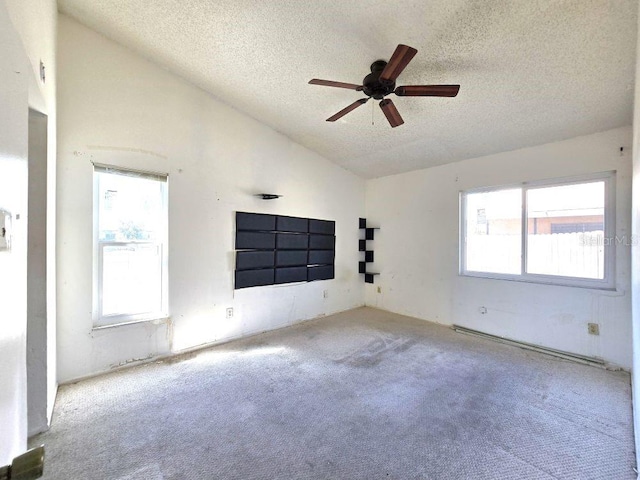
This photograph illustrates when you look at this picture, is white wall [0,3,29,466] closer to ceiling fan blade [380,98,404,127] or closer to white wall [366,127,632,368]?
ceiling fan blade [380,98,404,127]

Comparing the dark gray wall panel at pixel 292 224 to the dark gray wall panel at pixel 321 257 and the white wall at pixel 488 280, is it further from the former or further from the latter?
the white wall at pixel 488 280

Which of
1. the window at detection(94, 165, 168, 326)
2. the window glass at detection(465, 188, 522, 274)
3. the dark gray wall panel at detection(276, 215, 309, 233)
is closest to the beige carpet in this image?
the window at detection(94, 165, 168, 326)

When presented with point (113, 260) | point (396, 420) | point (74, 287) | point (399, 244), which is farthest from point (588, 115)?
point (74, 287)

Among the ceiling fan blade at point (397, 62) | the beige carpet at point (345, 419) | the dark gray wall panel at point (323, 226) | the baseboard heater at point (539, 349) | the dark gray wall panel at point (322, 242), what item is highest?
the ceiling fan blade at point (397, 62)

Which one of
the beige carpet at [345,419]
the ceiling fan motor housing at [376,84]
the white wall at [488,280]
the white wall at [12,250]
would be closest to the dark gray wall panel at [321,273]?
the white wall at [488,280]

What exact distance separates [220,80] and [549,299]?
437 centimetres

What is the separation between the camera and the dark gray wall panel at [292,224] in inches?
150

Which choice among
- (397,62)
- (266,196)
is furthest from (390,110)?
(266,196)

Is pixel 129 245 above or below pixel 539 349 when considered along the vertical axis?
above

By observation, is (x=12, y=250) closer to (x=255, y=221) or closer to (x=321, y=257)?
(x=255, y=221)

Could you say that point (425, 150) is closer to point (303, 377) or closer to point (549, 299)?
point (549, 299)

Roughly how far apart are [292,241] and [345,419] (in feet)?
8.08

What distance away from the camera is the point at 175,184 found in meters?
2.93

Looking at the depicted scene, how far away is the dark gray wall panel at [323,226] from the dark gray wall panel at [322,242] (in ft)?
0.26
